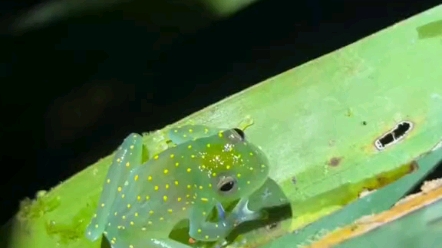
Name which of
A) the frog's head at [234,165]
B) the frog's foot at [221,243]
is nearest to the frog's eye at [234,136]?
the frog's head at [234,165]

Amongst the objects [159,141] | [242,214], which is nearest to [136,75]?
[159,141]

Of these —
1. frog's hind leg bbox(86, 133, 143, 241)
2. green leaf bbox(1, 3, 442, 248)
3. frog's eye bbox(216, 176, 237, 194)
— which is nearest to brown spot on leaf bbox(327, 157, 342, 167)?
green leaf bbox(1, 3, 442, 248)

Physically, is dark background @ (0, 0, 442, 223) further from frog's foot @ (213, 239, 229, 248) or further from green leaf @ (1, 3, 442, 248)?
frog's foot @ (213, 239, 229, 248)

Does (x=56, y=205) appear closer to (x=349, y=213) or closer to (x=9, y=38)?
(x=9, y=38)

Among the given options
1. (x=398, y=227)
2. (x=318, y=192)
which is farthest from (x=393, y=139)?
(x=398, y=227)

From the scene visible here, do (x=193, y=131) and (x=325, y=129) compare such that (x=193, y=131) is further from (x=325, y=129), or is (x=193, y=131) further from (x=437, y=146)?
(x=437, y=146)
